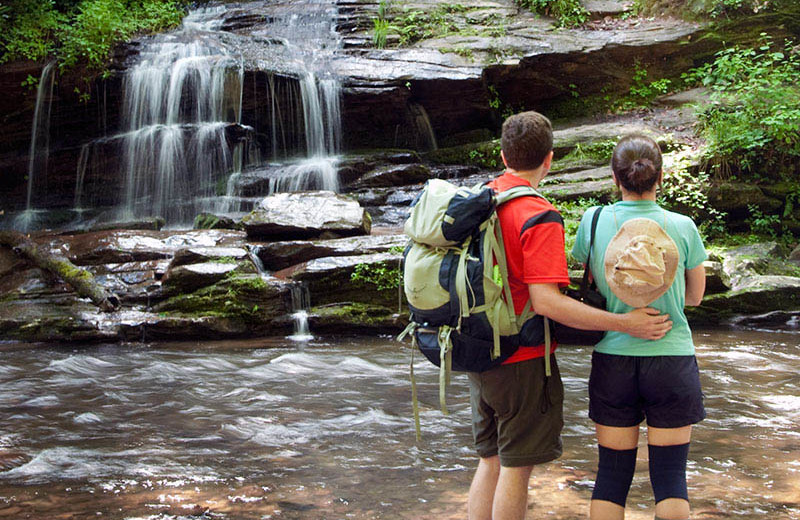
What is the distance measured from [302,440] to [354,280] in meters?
4.38

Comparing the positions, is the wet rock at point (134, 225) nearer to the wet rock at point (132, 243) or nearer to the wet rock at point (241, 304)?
the wet rock at point (132, 243)

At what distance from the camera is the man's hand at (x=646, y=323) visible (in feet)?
8.08

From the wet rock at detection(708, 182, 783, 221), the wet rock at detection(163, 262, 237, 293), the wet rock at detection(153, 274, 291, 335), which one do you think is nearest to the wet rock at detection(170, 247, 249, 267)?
the wet rock at detection(163, 262, 237, 293)

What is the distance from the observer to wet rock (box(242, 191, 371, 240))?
10.1 meters

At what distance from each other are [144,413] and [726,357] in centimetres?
565

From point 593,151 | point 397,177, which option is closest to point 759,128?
point 593,151

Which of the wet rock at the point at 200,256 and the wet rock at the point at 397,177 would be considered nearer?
the wet rock at the point at 200,256

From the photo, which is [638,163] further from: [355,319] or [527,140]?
[355,319]

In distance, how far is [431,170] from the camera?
14.0 meters

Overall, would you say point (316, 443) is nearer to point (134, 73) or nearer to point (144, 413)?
point (144, 413)

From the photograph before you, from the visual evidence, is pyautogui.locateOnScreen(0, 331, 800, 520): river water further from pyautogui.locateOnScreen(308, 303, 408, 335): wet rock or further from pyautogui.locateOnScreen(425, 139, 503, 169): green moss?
pyautogui.locateOnScreen(425, 139, 503, 169): green moss

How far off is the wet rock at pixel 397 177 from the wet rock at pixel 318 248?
12.9ft

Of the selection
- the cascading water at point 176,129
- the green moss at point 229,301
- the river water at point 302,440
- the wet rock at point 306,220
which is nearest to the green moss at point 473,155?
the wet rock at point 306,220

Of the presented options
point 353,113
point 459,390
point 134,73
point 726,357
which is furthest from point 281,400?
point 134,73
